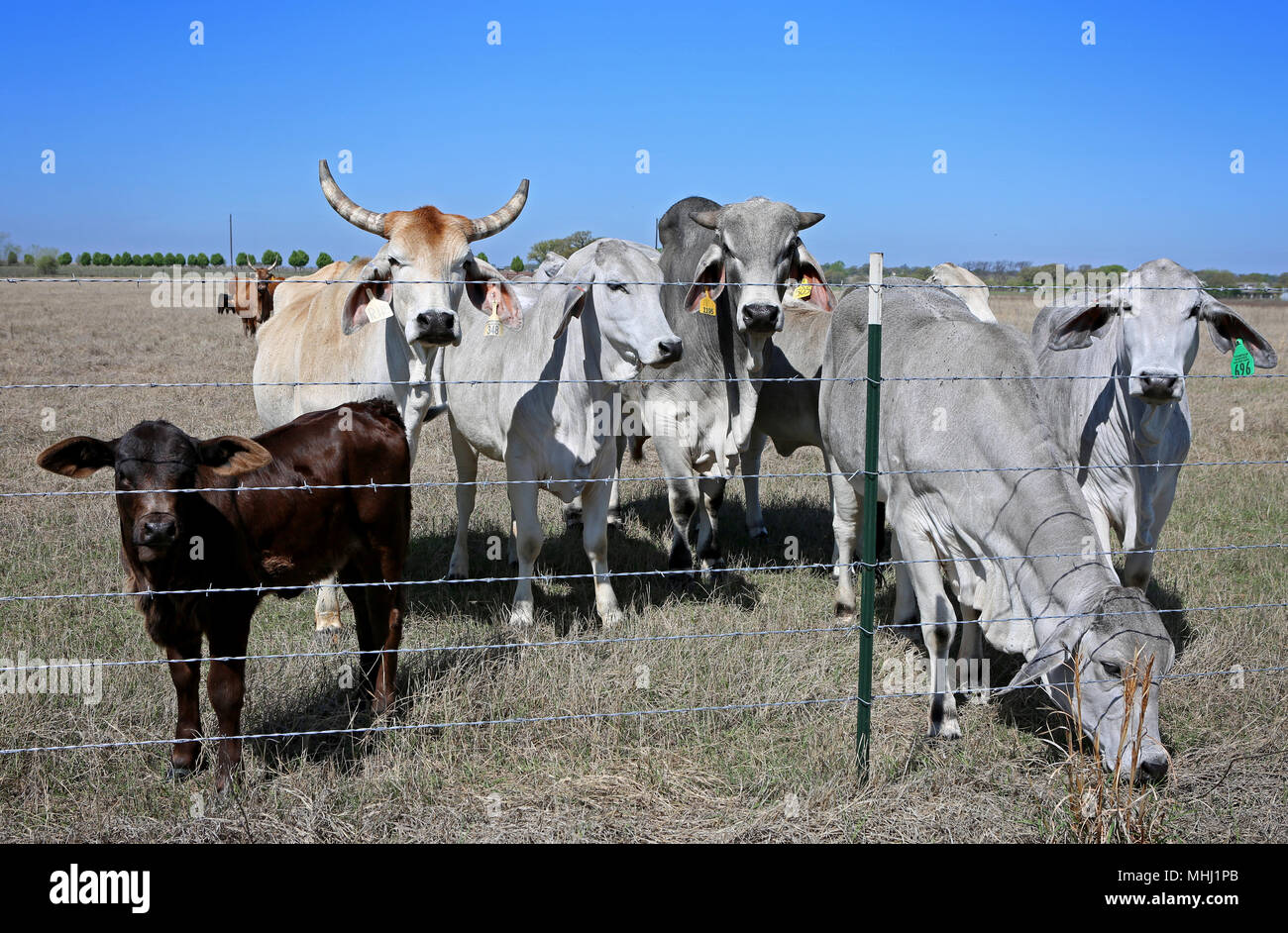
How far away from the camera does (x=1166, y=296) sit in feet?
15.8

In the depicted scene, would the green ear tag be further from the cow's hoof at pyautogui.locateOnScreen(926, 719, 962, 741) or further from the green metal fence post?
the green metal fence post

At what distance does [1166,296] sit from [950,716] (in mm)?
2319

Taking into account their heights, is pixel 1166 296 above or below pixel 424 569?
above

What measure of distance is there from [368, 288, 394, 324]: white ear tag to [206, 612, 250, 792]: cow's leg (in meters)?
2.01

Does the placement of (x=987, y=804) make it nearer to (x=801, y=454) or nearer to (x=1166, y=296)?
(x=1166, y=296)

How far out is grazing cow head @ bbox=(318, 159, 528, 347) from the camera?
5.08 m

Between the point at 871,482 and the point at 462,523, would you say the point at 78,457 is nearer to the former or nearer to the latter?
the point at 871,482

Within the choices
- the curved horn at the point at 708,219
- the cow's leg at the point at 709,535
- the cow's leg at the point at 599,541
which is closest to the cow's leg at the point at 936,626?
the cow's leg at the point at 599,541

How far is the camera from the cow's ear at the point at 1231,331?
15.7 ft

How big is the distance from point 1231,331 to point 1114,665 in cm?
231

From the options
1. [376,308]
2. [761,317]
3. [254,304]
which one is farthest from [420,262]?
[254,304]

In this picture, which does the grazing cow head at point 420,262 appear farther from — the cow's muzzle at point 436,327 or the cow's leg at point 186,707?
the cow's leg at point 186,707

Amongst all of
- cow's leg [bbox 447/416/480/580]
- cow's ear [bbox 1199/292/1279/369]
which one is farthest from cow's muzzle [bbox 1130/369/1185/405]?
cow's leg [bbox 447/416/480/580]
